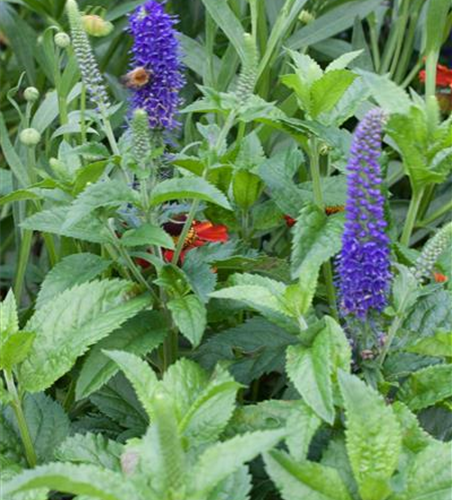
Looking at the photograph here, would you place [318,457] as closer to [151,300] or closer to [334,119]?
[151,300]

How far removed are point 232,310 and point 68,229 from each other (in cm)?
19

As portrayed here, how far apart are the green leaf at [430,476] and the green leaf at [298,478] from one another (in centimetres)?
6

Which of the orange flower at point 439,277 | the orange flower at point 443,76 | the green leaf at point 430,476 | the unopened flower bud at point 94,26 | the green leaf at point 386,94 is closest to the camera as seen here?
the green leaf at point 430,476

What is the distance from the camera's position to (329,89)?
1.00 metres

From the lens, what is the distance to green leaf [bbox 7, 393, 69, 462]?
3.33 ft

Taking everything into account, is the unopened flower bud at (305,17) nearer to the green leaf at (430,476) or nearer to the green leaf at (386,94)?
the green leaf at (386,94)

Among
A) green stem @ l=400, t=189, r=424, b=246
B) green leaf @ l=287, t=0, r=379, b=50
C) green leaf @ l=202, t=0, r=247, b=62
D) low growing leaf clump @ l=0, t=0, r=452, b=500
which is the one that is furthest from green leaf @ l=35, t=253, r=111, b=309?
green leaf @ l=287, t=0, r=379, b=50

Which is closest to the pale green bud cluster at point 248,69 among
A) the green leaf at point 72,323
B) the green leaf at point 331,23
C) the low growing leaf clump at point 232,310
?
the low growing leaf clump at point 232,310

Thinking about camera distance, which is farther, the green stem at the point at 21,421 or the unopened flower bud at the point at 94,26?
the unopened flower bud at the point at 94,26

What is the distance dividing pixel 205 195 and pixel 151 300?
0.15m

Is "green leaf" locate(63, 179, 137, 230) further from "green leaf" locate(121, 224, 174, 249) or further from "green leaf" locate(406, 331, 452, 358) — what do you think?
"green leaf" locate(406, 331, 452, 358)

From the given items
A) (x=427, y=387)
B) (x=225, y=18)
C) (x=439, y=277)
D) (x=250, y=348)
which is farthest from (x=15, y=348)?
(x=225, y=18)

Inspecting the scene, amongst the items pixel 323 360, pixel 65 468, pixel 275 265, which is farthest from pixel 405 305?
pixel 65 468

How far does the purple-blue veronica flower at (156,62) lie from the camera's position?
1021 millimetres
